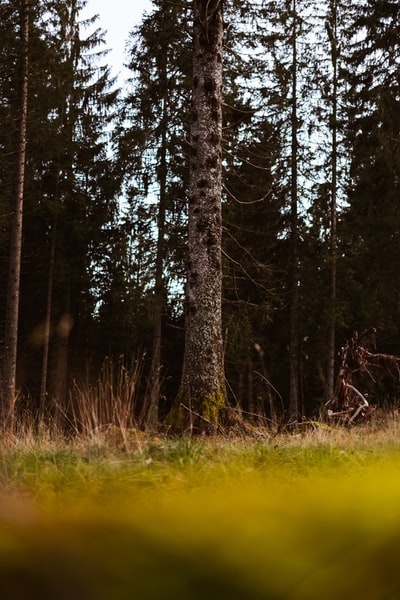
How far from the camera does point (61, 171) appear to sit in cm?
2133

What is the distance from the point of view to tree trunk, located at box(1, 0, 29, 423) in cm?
1382

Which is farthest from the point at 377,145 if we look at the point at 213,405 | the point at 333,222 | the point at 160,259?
the point at 213,405

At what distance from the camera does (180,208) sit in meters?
16.9

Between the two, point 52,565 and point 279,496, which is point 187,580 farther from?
point 279,496

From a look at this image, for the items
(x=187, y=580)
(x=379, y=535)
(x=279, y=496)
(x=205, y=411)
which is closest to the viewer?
(x=187, y=580)

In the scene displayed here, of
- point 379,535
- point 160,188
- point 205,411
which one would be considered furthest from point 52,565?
point 160,188

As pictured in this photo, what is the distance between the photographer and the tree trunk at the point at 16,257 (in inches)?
544

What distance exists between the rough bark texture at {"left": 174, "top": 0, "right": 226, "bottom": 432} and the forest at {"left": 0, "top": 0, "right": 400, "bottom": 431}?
4.91 metres

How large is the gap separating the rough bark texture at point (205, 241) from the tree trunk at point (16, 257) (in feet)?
26.5

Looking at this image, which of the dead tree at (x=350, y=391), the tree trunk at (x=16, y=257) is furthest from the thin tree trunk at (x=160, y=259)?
the dead tree at (x=350, y=391)

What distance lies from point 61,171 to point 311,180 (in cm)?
929

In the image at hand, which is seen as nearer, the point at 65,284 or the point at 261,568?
the point at 261,568

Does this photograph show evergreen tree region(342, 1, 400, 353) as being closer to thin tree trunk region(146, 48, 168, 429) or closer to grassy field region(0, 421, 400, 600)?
thin tree trunk region(146, 48, 168, 429)

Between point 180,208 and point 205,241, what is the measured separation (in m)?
10.0
